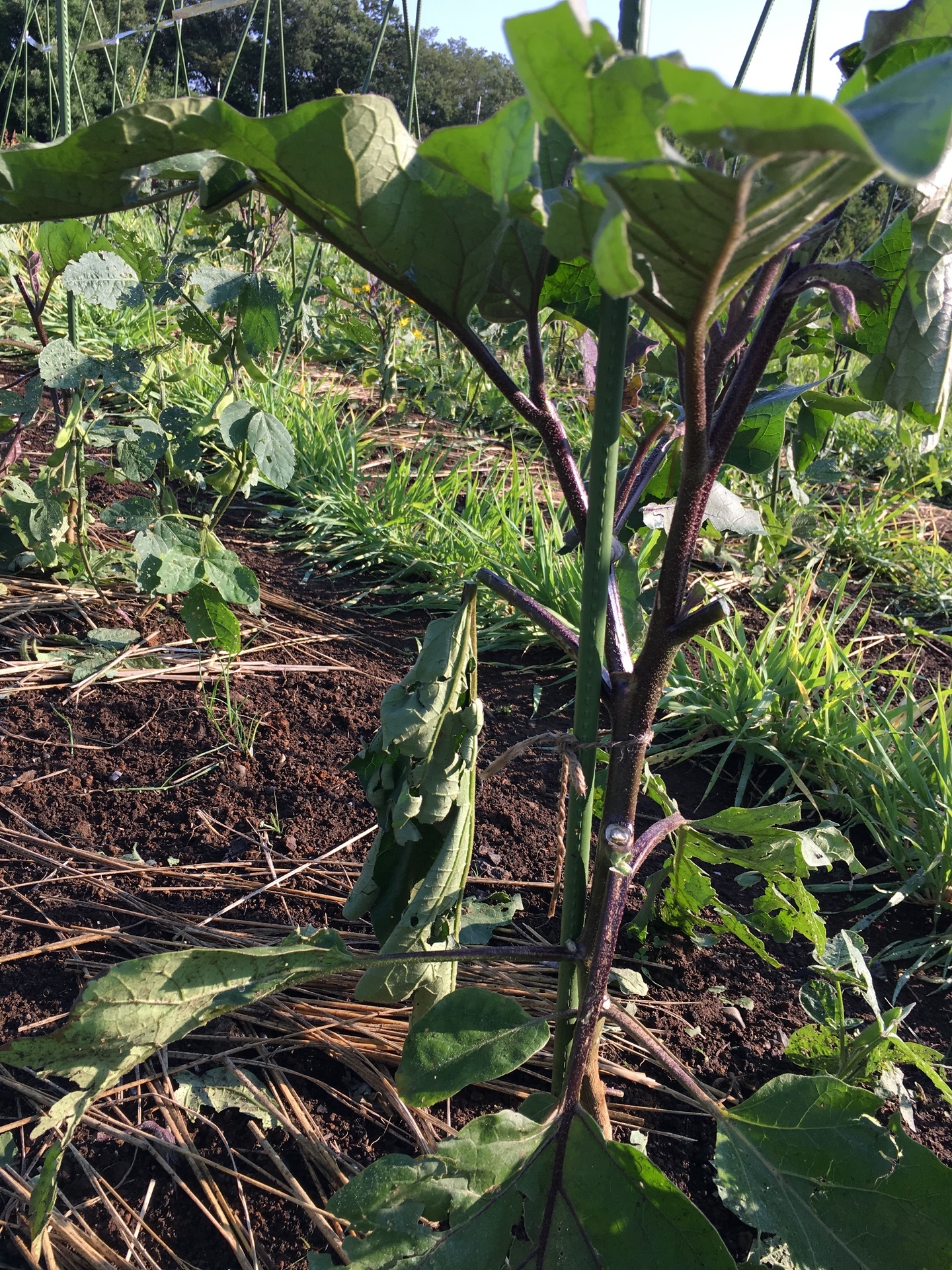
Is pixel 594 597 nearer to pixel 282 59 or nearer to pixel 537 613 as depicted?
pixel 537 613

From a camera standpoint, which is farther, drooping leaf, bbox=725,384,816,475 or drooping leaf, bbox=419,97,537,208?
drooping leaf, bbox=725,384,816,475

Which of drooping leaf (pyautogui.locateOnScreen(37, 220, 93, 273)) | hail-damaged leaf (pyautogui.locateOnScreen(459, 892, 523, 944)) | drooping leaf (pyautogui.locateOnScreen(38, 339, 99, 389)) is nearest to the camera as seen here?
hail-damaged leaf (pyautogui.locateOnScreen(459, 892, 523, 944))

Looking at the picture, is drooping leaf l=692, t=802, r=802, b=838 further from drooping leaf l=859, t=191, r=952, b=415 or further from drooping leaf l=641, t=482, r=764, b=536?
drooping leaf l=859, t=191, r=952, b=415

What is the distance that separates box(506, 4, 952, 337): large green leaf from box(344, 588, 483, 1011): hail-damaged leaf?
0.39 metres

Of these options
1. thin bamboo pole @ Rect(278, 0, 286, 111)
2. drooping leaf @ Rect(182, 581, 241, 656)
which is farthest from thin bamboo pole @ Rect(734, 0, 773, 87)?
thin bamboo pole @ Rect(278, 0, 286, 111)

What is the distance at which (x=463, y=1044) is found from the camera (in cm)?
71

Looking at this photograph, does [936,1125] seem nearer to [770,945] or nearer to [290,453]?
[770,945]

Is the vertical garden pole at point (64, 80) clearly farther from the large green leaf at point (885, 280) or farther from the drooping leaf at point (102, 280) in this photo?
the large green leaf at point (885, 280)

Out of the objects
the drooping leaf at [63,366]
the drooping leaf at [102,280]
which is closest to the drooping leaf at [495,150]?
the drooping leaf at [102,280]

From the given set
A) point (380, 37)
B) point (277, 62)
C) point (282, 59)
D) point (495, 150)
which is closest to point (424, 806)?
point (495, 150)

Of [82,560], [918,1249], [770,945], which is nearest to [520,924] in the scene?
[770,945]

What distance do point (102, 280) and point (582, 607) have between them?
1221 mm

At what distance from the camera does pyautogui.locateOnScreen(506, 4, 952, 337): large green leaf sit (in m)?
0.32

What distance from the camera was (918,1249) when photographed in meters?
0.67
